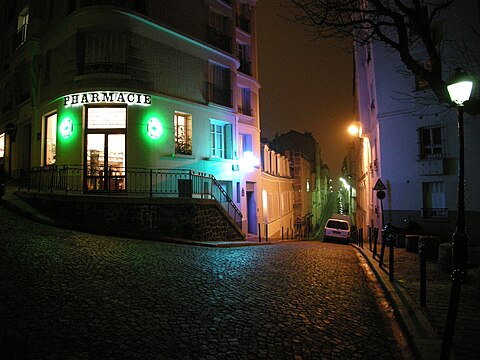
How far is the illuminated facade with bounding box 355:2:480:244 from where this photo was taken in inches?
612

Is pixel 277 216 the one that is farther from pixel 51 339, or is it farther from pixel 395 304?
pixel 51 339

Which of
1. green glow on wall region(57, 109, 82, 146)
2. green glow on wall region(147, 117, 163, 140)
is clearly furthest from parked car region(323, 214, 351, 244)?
green glow on wall region(57, 109, 82, 146)

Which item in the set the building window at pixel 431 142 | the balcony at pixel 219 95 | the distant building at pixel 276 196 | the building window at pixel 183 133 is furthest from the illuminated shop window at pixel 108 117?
the building window at pixel 431 142

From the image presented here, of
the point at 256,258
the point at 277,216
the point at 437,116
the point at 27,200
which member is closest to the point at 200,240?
the point at 256,258

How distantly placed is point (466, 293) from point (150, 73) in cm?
1447

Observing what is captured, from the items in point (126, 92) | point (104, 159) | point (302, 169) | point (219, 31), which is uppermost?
point (219, 31)

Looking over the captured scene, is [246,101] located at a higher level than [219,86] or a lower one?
higher

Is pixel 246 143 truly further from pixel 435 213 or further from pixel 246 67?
pixel 435 213

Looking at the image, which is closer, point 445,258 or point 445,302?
point 445,302

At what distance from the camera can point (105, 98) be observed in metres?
14.5

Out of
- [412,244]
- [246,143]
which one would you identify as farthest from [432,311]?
[246,143]

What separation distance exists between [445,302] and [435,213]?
1166 centimetres

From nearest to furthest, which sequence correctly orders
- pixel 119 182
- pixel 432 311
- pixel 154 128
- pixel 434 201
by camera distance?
pixel 432 311
pixel 119 182
pixel 154 128
pixel 434 201

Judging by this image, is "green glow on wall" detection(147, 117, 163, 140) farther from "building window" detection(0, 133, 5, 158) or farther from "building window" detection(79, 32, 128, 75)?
"building window" detection(0, 133, 5, 158)
